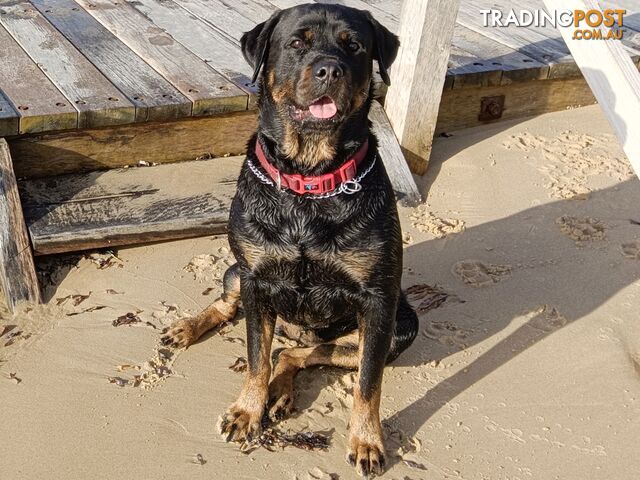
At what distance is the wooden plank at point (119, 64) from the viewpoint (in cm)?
523

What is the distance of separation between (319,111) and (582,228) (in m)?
2.37

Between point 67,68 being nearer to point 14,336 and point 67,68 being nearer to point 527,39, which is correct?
point 14,336

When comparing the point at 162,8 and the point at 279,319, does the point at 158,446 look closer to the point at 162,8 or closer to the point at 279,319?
the point at 279,319

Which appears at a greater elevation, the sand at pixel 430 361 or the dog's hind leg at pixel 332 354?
the dog's hind leg at pixel 332 354

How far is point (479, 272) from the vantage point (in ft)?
16.2

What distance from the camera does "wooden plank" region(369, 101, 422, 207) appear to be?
5480mm

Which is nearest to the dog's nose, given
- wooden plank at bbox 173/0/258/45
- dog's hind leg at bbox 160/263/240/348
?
dog's hind leg at bbox 160/263/240/348

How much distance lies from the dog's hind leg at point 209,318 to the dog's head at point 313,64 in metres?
0.99

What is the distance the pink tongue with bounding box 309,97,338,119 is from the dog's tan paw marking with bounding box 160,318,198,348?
1322 mm

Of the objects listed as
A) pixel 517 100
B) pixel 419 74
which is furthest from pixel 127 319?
pixel 517 100

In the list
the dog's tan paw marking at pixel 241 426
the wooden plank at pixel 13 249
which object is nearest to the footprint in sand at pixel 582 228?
the dog's tan paw marking at pixel 241 426

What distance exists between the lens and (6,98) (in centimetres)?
509

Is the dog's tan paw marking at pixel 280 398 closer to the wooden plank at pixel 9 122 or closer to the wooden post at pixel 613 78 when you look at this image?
the wooden post at pixel 613 78

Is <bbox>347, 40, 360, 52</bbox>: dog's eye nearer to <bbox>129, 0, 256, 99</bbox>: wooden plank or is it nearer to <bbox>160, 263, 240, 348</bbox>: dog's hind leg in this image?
<bbox>160, 263, 240, 348</bbox>: dog's hind leg
